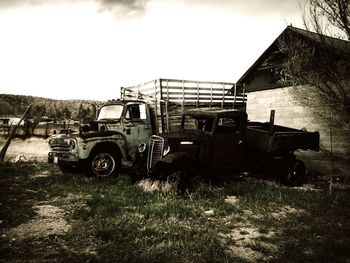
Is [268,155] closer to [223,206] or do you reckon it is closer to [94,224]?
[223,206]

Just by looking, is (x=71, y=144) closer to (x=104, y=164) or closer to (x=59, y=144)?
(x=59, y=144)

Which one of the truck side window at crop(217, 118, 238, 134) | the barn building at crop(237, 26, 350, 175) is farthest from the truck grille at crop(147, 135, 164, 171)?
the barn building at crop(237, 26, 350, 175)

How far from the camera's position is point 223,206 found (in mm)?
6062

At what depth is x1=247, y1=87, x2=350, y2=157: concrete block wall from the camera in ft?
32.6

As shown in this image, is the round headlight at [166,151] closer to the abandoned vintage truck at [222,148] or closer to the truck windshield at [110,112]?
the abandoned vintage truck at [222,148]

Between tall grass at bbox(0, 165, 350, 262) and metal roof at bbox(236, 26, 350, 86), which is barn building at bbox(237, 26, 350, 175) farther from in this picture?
tall grass at bbox(0, 165, 350, 262)

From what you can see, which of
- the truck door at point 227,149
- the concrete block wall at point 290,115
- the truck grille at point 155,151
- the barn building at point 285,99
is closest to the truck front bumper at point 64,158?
the truck grille at point 155,151

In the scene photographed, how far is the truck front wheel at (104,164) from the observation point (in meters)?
8.66

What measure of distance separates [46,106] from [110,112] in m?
56.9

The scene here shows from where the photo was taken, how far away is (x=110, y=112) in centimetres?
988

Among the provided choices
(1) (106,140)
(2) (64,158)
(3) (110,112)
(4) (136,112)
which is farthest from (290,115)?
(2) (64,158)

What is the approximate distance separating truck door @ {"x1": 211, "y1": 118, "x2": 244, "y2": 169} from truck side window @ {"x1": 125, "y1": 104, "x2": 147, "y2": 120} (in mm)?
3009

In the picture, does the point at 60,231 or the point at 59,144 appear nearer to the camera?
the point at 60,231

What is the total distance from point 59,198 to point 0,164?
231 inches
